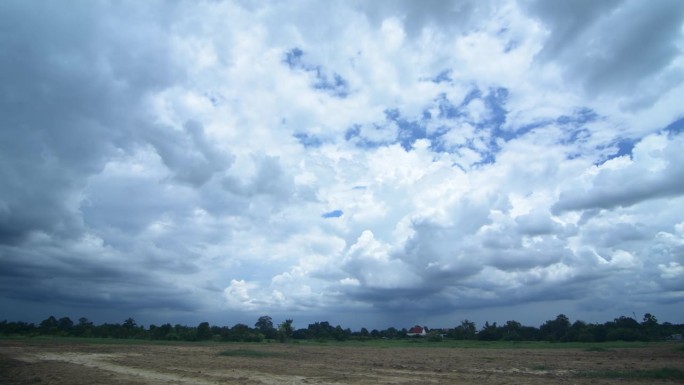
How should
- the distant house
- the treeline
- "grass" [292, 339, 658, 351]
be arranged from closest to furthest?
1. "grass" [292, 339, 658, 351]
2. the treeline
3. the distant house

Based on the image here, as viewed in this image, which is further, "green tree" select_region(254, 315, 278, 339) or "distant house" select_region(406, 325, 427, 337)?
"distant house" select_region(406, 325, 427, 337)

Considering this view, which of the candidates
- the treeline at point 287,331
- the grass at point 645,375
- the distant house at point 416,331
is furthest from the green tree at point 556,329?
the grass at point 645,375

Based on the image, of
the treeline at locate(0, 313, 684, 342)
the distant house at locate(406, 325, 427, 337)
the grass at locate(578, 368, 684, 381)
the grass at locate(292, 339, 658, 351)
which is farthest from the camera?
the distant house at locate(406, 325, 427, 337)

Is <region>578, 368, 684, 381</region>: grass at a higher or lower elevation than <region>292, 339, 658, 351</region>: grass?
higher

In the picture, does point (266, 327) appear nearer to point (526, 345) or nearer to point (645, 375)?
point (526, 345)

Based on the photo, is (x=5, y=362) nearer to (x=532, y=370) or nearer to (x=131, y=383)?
(x=131, y=383)

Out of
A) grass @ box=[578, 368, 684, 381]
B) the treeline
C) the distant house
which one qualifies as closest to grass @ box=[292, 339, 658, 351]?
the treeline

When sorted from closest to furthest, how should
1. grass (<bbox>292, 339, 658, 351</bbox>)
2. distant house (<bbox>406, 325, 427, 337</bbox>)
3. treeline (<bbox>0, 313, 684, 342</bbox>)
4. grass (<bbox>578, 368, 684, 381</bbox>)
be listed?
grass (<bbox>578, 368, 684, 381</bbox>)
grass (<bbox>292, 339, 658, 351</bbox>)
treeline (<bbox>0, 313, 684, 342</bbox>)
distant house (<bbox>406, 325, 427, 337</bbox>)

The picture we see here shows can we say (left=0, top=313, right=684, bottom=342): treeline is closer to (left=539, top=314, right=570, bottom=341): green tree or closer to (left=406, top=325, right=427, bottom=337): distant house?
(left=539, top=314, right=570, bottom=341): green tree

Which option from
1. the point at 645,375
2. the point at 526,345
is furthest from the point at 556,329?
the point at 645,375

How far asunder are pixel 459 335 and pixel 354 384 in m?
100

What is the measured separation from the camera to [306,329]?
124312mm

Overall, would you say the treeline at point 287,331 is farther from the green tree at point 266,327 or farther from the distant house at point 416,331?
the distant house at point 416,331

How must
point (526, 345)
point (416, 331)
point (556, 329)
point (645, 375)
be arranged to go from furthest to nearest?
point (416, 331), point (556, 329), point (526, 345), point (645, 375)
